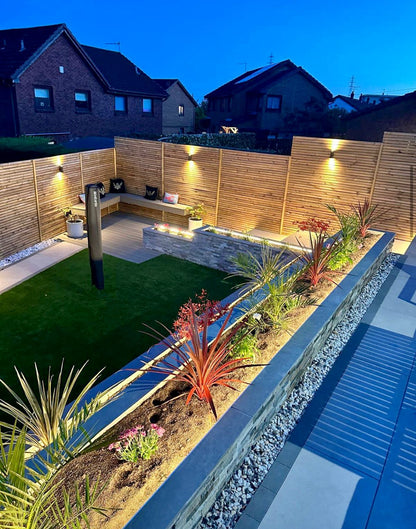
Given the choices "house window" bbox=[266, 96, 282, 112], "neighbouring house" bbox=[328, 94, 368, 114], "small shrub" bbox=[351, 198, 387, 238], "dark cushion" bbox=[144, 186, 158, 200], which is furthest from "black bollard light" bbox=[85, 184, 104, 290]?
"neighbouring house" bbox=[328, 94, 368, 114]

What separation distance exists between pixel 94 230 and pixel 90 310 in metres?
1.37

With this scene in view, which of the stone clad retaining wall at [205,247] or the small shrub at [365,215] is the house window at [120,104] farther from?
the small shrub at [365,215]

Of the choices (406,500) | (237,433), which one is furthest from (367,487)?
(237,433)

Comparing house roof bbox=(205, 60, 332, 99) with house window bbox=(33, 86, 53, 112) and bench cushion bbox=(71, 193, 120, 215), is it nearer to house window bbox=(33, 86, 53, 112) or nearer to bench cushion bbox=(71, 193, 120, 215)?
house window bbox=(33, 86, 53, 112)

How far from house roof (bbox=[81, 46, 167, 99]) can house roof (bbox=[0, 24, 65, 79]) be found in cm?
374

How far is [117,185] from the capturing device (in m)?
11.5

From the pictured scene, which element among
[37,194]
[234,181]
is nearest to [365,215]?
[234,181]

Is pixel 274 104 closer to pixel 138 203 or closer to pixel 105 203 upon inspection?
pixel 138 203

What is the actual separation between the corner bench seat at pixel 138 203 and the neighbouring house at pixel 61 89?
721cm

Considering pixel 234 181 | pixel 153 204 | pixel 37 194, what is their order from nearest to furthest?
pixel 37 194 → pixel 234 181 → pixel 153 204

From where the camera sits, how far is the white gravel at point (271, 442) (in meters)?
2.71

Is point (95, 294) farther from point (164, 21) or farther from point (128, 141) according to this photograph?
point (164, 21)

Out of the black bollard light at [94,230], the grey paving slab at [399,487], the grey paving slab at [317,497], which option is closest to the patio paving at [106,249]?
the black bollard light at [94,230]

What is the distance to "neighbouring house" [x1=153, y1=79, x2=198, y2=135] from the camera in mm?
26250
